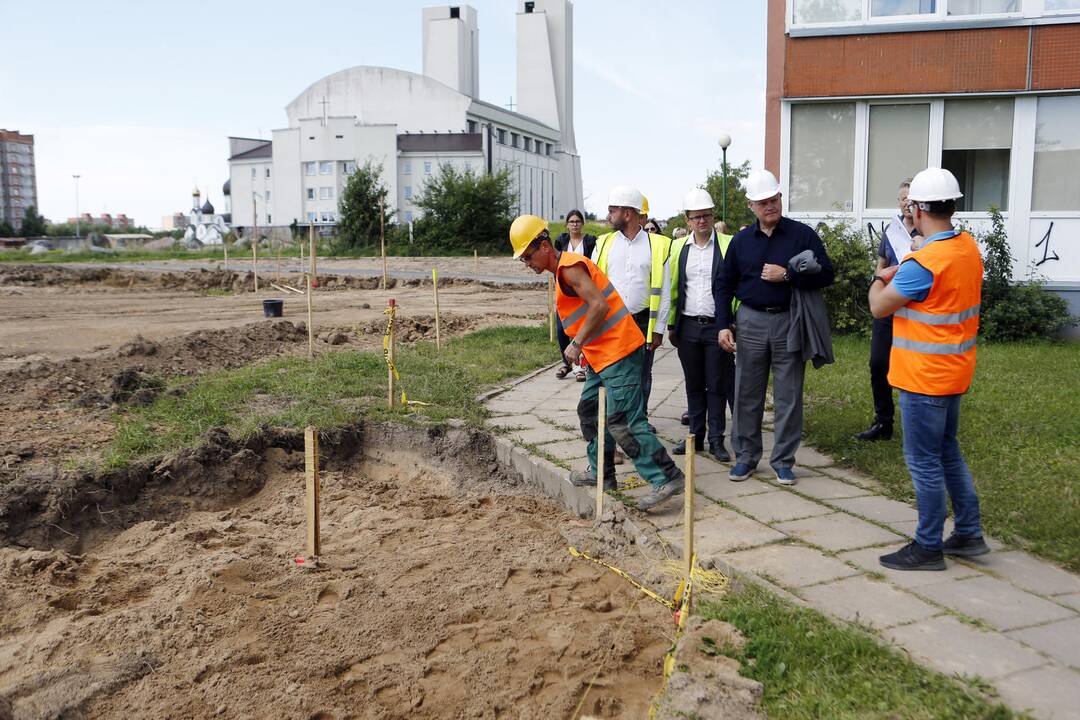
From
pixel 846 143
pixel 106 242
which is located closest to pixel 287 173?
pixel 106 242

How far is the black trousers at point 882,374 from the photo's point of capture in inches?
269

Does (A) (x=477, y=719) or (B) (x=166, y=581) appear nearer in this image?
(A) (x=477, y=719)

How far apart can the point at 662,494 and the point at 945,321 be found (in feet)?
6.20

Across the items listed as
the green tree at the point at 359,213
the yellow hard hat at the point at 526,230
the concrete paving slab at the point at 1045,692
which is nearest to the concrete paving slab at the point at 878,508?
the concrete paving slab at the point at 1045,692

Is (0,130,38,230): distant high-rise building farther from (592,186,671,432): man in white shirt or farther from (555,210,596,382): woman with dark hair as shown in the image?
(592,186,671,432): man in white shirt

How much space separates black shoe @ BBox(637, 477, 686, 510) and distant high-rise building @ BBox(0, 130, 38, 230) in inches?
3774

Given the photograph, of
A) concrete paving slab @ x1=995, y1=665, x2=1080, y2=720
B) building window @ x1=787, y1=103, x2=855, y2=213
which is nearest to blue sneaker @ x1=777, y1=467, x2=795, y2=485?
concrete paving slab @ x1=995, y1=665, x2=1080, y2=720

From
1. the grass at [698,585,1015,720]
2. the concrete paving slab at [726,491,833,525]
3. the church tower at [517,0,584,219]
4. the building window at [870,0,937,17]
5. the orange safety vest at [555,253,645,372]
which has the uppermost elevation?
the church tower at [517,0,584,219]

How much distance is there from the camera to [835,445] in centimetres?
681

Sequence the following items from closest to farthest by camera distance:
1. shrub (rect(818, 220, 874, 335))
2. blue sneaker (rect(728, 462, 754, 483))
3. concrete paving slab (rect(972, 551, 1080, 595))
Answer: concrete paving slab (rect(972, 551, 1080, 595)) < blue sneaker (rect(728, 462, 754, 483)) < shrub (rect(818, 220, 874, 335))

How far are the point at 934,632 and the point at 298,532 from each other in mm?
3811

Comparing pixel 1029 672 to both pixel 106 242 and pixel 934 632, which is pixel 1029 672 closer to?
pixel 934 632

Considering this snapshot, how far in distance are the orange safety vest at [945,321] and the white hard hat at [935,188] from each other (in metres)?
0.20

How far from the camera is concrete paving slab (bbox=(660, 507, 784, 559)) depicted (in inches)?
187
